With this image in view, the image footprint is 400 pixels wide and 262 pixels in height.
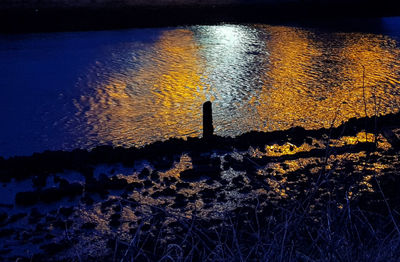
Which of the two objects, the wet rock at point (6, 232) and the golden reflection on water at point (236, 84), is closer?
the wet rock at point (6, 232)

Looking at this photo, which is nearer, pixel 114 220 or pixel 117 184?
pixel 114 220

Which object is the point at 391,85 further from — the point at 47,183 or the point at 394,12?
the point at 394,12

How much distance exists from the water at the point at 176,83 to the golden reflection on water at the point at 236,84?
2 cm

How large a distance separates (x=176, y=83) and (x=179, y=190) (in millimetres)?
3721

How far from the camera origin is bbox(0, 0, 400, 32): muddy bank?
13.2m

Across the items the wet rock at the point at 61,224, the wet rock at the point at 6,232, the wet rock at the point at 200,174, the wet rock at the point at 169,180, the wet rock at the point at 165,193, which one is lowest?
the wet rock at the point at 6,232

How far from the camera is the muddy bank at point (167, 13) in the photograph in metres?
13.2

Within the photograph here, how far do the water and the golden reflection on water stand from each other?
2 cm

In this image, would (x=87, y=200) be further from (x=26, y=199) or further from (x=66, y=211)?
(x=26, y=199)

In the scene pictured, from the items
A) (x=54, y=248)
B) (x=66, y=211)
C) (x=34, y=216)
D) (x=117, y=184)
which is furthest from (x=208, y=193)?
(x=34, y=216)

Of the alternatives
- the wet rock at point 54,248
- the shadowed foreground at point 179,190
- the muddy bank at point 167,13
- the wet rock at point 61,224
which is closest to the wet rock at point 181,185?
the shadowed foreground at point 179,190

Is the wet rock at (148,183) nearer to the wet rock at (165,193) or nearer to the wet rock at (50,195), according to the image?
the wet rock at (165,193)

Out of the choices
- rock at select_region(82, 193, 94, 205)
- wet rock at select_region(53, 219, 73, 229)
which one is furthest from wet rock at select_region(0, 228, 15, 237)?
rock at select_region(82, 193, 94, 205)

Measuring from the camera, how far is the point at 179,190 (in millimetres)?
3996
